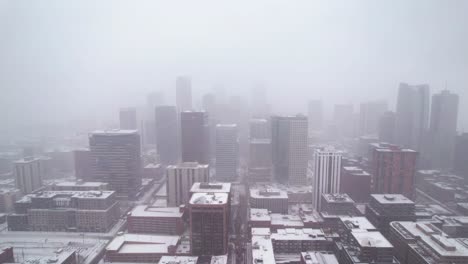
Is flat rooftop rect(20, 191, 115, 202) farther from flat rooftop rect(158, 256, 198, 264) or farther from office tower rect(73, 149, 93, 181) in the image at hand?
flat rooftop rect(158, 256, 198, 264)

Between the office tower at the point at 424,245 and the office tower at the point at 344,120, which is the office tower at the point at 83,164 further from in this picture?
the office tower at the point at 344,120

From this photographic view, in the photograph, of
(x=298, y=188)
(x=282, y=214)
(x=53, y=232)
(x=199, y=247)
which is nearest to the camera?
(x=199, y=247)

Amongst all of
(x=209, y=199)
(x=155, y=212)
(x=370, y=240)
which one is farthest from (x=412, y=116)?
(x=155, y=212)

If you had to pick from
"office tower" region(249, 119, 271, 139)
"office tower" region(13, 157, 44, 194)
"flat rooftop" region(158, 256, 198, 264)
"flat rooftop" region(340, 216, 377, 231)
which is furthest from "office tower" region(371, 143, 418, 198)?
"office tower" region(13, 157, 44, 194)

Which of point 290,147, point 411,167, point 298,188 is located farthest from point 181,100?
point 411,167

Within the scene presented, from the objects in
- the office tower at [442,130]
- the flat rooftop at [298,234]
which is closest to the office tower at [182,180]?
the flat rooftop at [298,234]

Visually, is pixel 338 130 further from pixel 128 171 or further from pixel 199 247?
pixel 199 247

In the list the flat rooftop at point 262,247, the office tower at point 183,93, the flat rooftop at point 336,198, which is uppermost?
the office tower at point 183,93
